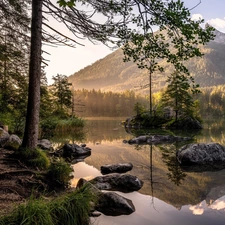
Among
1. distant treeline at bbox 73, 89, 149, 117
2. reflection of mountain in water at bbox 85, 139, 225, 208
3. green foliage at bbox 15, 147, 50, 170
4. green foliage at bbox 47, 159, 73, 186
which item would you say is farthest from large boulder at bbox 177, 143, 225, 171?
distant treeline at bbox 73, 89, 149, 117

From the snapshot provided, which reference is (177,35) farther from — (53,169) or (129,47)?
(53,169)

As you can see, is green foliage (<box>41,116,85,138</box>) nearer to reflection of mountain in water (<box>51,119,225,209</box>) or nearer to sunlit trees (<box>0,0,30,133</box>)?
sunlit trees (<box>0,0,30,133</box>)

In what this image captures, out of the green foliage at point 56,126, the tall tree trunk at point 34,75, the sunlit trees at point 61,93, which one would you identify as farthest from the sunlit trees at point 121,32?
the sunlit trees at point 61,93

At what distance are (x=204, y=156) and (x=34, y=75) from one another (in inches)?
322

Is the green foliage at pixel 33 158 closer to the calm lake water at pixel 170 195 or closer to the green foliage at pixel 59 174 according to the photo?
the green foliage at pixel 59 174

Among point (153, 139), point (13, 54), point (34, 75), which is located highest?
point (13, 54)

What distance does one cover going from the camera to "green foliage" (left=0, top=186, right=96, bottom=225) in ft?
11.5

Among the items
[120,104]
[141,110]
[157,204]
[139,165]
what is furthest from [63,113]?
[120,104]

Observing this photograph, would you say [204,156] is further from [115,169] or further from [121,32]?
[121,32]

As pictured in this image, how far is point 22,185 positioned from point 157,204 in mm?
3339

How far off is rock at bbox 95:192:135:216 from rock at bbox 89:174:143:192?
136 cm

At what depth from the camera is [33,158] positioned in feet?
24.5

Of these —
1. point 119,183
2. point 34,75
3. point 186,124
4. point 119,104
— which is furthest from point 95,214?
point 119,104

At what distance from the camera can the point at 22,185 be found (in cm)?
584
